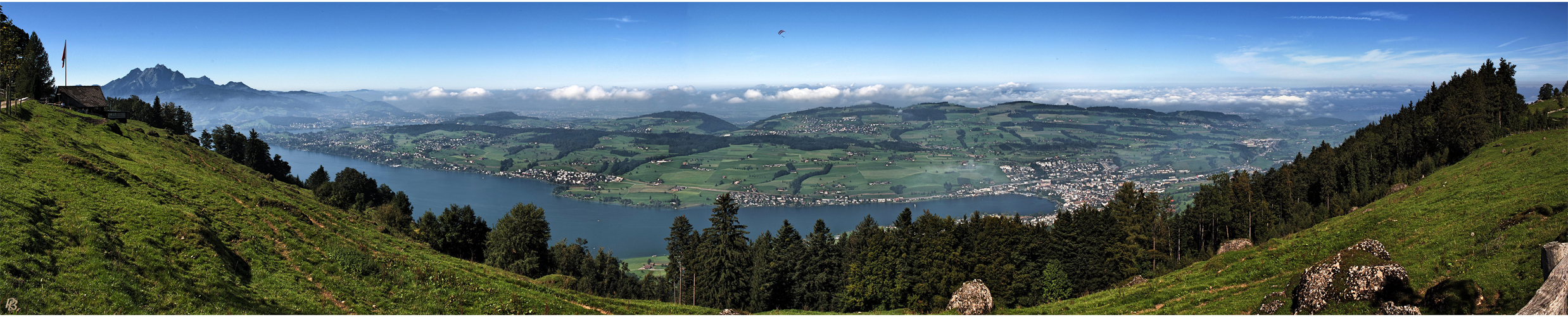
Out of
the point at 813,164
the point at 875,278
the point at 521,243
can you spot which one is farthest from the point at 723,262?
the point at 813,164

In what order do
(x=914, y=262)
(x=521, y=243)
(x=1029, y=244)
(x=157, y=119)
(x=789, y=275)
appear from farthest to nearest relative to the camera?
(x=157, y=119) → (x=789, y=275) → (x=521, y=243) → (x=1029, y=244) → (x=914, y=262)

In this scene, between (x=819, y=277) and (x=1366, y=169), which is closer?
(x=819, y=277)

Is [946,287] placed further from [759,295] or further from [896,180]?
[896,180]

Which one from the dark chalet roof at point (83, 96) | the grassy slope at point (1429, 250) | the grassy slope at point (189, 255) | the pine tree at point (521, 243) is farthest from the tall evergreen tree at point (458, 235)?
the grassy slope at point (1429, 250)

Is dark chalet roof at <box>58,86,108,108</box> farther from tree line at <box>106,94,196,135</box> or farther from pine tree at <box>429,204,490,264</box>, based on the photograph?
pine tree at <box>429,204,490,264</box>

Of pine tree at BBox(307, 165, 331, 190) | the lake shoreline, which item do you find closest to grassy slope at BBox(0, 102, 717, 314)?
pine tree at BBox(307, 165, 331, 190)

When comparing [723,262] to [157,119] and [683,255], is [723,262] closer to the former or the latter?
[683,255]
